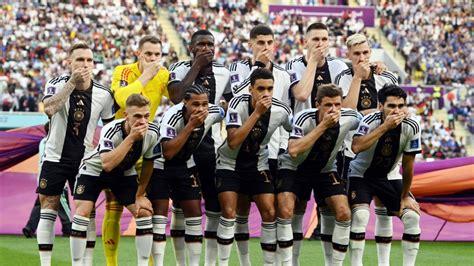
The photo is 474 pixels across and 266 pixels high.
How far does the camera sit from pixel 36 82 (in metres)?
29.8

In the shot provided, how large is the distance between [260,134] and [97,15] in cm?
2743

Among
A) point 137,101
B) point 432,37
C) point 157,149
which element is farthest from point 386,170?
point 432,37

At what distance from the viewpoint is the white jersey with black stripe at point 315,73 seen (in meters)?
10.4

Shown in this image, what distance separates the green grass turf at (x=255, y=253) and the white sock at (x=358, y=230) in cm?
243

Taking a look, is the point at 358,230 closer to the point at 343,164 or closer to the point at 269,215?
the point at 269,215

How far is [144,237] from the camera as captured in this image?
941 cm

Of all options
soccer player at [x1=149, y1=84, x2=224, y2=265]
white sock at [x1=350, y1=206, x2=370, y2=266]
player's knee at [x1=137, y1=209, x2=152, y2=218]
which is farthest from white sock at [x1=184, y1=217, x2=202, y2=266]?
white sock at [x1=350, y1=206, x2=370, y2=266]

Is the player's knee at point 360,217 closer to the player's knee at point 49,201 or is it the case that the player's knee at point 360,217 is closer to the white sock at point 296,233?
the white sock at point 296,233

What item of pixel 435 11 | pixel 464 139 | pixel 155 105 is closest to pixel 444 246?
pixel 155 105

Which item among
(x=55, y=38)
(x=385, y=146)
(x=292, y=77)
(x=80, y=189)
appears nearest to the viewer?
(x=80, y=189)

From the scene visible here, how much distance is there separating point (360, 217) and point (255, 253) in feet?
12.4

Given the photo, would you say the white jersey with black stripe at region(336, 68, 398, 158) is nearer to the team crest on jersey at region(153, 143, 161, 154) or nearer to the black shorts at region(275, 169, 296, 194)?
the black shorts at region(275, 169, 296, 194)

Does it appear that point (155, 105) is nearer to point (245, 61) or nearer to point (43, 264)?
point (245, 61)

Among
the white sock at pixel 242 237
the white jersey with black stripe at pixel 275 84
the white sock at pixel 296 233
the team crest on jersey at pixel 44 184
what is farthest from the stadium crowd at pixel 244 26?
the team crest on jersey at pixel 44 184
